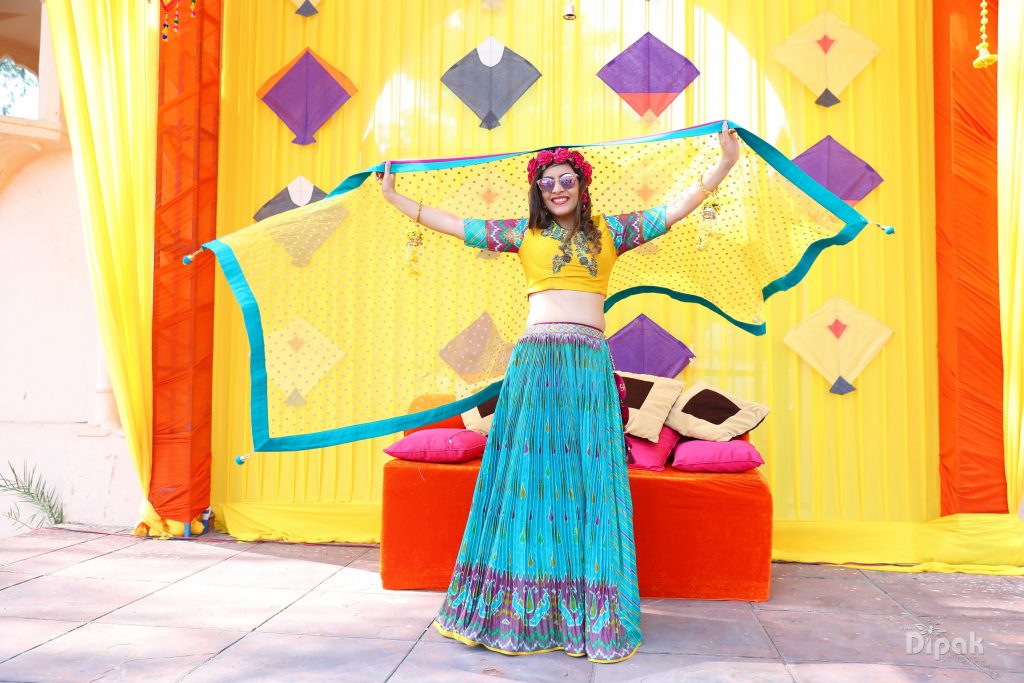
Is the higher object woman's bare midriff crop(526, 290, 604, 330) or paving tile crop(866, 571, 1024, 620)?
woman's bare midriff crop(526, 290, 604, 330)

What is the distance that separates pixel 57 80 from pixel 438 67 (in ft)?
6.40

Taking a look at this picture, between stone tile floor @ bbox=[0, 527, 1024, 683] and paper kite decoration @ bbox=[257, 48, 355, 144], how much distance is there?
2.12 m

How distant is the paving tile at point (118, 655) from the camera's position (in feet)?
7.06

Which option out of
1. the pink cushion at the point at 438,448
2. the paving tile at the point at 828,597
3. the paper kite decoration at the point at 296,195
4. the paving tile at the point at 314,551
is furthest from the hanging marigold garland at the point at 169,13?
the paving tile at the point at 828,597

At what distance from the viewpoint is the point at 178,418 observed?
4004 mm

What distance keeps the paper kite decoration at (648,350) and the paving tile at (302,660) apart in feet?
5.99

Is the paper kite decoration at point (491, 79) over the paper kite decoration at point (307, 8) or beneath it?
beneath

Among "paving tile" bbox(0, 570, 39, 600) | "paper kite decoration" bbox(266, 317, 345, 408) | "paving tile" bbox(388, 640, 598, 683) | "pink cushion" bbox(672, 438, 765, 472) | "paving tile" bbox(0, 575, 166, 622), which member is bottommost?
"paving tile" bbox(388, 640, 598, 683)

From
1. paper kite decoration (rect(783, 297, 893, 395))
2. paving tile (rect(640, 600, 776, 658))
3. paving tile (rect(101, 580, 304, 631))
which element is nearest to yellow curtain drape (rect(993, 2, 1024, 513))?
paper kite decoration (rect(783, 297, 893, 395))

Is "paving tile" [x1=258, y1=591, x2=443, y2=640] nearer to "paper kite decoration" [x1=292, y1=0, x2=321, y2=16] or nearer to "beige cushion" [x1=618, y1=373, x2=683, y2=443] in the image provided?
"beige cushion" [x1=618, y1=373, x2=683, y2=443]

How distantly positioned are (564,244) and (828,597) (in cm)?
168

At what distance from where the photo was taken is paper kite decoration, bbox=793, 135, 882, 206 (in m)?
3.79

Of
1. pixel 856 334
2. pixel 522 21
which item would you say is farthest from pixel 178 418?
pixel 856 334

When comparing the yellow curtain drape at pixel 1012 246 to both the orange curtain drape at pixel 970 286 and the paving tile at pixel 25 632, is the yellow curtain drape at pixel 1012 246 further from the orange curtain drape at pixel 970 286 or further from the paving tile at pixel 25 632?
the paving tile at pixel 25 632
